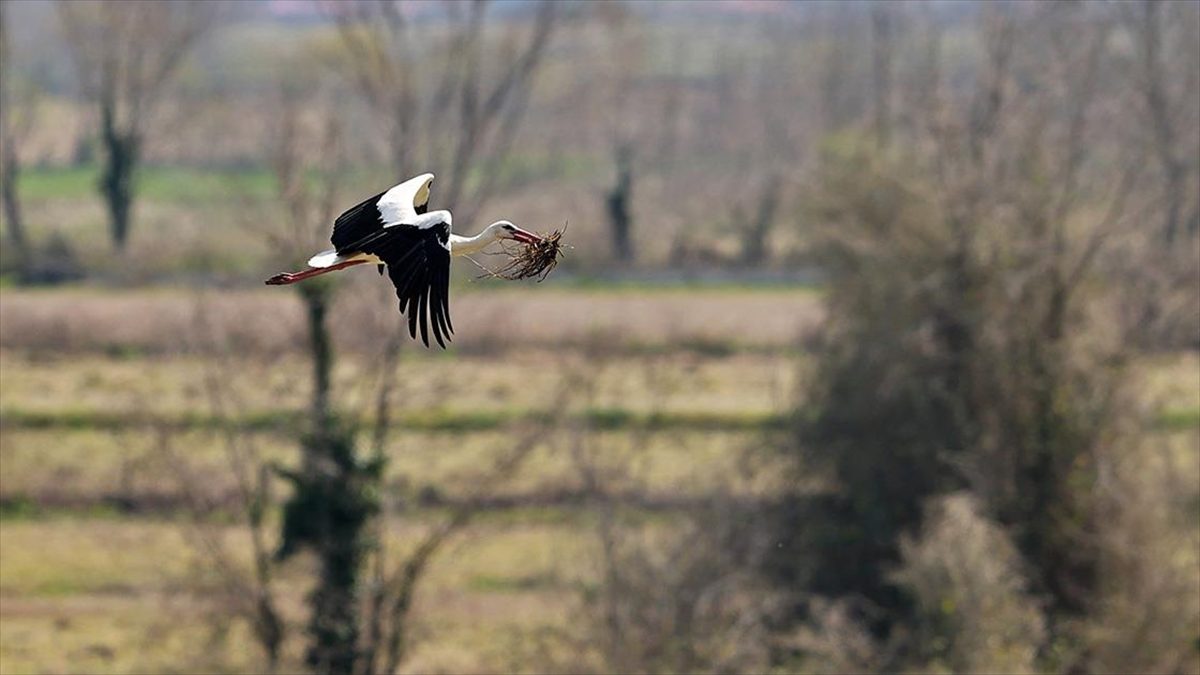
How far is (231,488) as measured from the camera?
2938 cm

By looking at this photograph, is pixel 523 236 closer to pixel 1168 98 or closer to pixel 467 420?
pixel 1168 98

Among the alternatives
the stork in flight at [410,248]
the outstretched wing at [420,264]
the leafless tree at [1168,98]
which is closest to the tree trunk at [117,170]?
the leafless tree at [1168,98]

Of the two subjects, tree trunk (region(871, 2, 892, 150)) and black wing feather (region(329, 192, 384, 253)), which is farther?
tree trunk (region(871, 2, 892, 150))

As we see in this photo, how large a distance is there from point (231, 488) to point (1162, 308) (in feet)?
45.0

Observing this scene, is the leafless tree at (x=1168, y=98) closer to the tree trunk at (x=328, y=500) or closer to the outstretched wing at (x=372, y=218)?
the tree trunk at (x=328, y=500)

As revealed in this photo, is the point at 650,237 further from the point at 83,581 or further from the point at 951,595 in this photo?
the point at 951,595

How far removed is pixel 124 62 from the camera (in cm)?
5003

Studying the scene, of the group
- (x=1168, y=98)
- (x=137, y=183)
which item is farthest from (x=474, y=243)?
(x=137, y=183)

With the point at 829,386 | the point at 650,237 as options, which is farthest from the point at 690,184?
the point at 829,386

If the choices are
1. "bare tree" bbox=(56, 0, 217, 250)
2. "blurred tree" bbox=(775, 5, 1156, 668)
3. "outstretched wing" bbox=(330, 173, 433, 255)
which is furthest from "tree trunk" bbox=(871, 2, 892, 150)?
"outstretched wing" bbox=(330, 173, 433, 255)

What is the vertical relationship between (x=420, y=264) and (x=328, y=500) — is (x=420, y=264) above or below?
above

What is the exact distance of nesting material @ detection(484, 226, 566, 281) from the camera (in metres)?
10.9

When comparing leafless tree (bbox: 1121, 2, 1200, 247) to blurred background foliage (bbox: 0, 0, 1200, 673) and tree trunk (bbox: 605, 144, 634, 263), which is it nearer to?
blurred background foliage (bbox: 0, 0, 1200, 673)

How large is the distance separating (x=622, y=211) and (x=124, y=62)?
1526 cm
